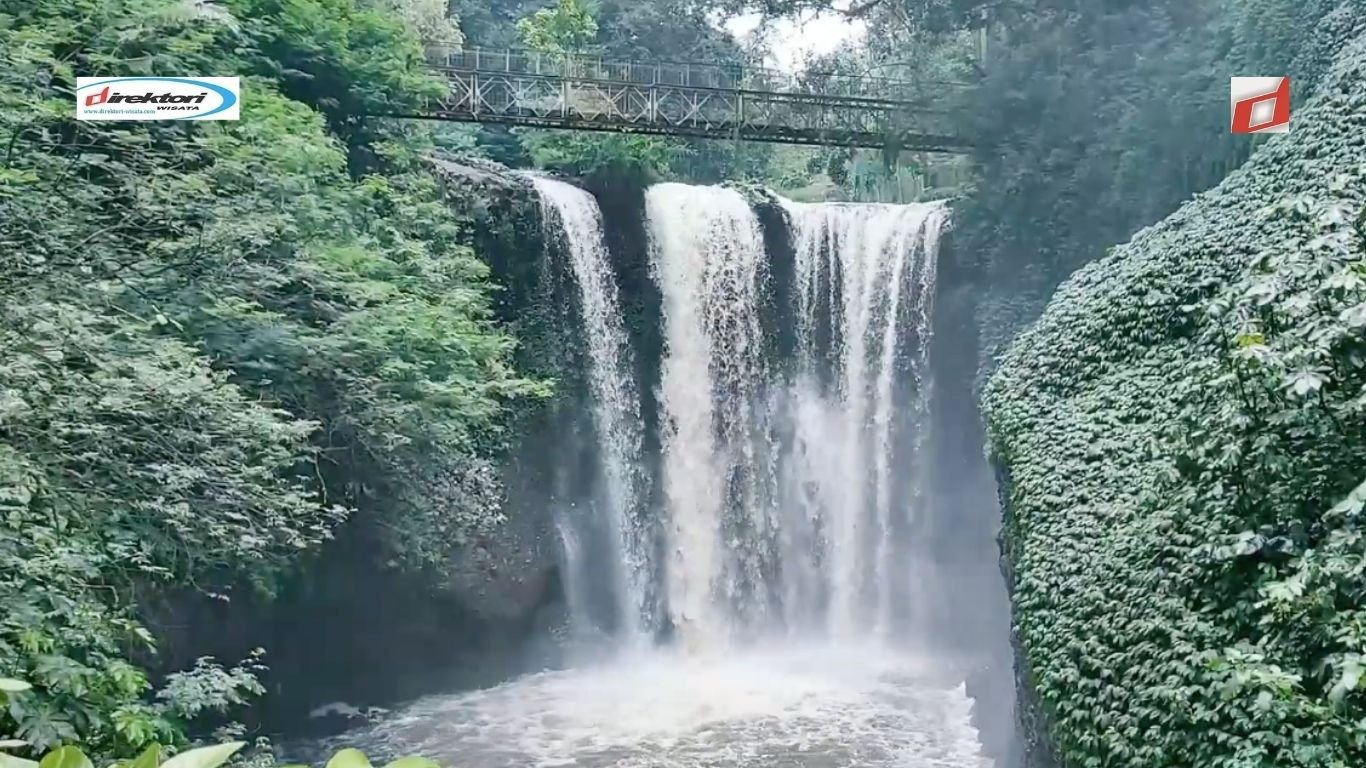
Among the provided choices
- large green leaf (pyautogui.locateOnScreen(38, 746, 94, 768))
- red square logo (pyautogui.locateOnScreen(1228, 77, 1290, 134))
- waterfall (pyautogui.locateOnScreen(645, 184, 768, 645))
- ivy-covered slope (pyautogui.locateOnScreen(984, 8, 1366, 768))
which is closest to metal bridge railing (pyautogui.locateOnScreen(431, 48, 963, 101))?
waterfall (pyautogui.locateOnScreen(645, 184, 768, 645))

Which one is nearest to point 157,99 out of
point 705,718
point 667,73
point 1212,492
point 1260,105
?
point 1212,492

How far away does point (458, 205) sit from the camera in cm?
1325

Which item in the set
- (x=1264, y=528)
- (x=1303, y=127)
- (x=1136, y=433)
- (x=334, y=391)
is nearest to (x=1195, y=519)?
(x=1264, y=528)

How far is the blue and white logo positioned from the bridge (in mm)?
4851

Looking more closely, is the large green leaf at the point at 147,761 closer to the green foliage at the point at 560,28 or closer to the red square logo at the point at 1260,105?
the red square logo at the point at 1260,105

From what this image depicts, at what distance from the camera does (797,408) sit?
607 inches

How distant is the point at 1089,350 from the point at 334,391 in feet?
21.0

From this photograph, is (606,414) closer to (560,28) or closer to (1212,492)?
(560,28)

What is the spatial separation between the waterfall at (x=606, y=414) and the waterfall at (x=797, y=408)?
52 cm

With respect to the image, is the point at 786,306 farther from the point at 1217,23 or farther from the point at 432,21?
the point at 432,21

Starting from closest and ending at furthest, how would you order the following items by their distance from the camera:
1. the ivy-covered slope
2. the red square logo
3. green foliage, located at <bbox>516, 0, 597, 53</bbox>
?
the ivy-covered slope → the red square logo → green foliage, located at <bbox>516, 0, 597, 53</bbox>

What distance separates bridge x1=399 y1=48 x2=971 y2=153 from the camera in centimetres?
1339

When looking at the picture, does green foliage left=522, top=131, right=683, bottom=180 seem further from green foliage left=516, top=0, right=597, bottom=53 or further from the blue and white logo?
the blue and white logo

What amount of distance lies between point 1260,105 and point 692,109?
6.52m
